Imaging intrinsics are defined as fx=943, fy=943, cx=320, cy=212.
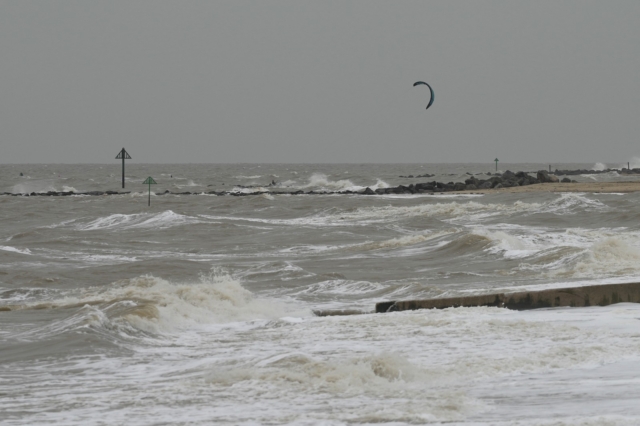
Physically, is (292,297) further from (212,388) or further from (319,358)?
(212,388)

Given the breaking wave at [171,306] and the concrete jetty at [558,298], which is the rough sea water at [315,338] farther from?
the concrete jetty at [558,298]

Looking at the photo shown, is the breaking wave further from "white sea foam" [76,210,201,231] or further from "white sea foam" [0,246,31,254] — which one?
"white sea foam" [76,210,201,231]

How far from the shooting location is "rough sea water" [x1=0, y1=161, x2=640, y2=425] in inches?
253

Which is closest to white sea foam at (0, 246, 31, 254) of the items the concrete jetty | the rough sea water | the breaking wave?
the rough sea water

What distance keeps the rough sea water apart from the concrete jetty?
0.68 feet

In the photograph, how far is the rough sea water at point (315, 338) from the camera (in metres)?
6.42

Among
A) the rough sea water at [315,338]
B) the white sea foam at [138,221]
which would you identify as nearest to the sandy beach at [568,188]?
the white sea foam at [138,221]

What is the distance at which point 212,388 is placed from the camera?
7.09 meters

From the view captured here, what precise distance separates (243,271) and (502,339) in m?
8.60

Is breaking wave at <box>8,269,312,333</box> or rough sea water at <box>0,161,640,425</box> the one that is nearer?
rough sea water at <box>0,161,640,425</box>

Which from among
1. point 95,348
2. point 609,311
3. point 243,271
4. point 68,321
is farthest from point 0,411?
point 243,271

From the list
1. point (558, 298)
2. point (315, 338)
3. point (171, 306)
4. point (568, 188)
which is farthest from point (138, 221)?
point (568, 188)

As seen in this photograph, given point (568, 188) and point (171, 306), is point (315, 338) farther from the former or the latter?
point (568, 188)

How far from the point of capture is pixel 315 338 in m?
9.10
